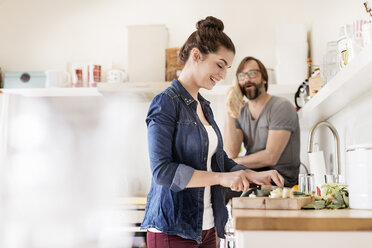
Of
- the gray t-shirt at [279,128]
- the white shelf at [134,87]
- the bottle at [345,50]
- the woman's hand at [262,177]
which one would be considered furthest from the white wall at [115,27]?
the woman's hand at [262,177]

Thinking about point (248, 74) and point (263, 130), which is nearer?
point (263, 130)

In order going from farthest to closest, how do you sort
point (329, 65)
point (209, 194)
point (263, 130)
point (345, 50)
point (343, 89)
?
1. point (263, 130)
2. point (329, 65)
3. point (343, 89)
4. point (345, 50)
5. point (209, 194)

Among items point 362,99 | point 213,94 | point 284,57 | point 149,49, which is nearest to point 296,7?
point 284,57

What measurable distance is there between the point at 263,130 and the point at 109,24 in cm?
190

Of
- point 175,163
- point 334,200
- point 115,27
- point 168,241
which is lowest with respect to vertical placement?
point 168,241

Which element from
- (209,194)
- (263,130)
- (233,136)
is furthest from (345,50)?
(233,136)

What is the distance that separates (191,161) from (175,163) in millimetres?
82

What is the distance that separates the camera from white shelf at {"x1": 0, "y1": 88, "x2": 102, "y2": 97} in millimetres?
3691

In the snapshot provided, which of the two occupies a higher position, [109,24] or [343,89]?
[109,24]

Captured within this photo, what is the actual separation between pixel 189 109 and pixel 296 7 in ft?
8.56

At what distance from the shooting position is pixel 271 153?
260 centimetres

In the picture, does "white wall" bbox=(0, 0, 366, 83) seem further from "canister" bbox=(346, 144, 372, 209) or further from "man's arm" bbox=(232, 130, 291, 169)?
"canister" bbox=(346, 144, 372, 209)

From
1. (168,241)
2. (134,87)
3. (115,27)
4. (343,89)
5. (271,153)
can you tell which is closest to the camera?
(168,241)

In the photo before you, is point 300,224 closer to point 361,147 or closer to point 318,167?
point 361,147
